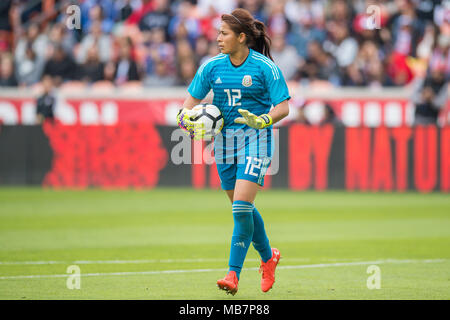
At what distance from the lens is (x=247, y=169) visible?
7.25 meters

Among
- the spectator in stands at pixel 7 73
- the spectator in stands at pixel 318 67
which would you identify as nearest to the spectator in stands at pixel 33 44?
the spectator in stands at pixel 7 73

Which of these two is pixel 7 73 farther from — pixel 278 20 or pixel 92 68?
pixel 278 20

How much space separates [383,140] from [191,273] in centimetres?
1037

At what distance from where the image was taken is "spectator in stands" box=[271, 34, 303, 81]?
787 inches

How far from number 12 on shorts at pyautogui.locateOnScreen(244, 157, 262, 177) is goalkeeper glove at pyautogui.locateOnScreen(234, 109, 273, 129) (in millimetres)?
335

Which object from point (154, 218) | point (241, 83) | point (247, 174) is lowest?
point (154, 218)

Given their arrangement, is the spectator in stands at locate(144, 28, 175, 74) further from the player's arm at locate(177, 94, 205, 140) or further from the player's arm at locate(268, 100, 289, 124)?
the player's arm at locate(268, 100, 289, 124)

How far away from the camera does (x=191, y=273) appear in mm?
8406

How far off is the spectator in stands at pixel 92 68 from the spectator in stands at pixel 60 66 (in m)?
0.26

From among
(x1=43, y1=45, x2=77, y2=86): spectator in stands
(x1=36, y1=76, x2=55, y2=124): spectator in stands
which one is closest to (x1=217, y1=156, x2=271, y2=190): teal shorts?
(x1=36, y1=76, x2=55, y2=124): spectator in stands

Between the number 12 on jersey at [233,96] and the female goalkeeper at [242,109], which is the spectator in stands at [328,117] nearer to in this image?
the female goalkeeper at [242,109]

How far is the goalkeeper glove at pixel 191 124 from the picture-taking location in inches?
289
